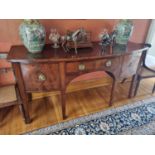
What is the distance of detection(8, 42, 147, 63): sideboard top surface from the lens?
1.30 meters

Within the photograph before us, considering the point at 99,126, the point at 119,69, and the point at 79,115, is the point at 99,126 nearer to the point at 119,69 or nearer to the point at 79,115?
the point at 79,115

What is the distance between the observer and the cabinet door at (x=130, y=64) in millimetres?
1686

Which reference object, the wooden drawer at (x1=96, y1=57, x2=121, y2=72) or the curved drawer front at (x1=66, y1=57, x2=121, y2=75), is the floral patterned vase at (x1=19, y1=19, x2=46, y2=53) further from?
the wooden drawer at (x1=96, y1=57, x2=121, y2=72)

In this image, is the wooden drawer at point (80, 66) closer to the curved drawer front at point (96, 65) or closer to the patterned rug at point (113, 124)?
the curved drawer front at point (96, 65)

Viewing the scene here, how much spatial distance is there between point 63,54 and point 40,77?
0.31 meters

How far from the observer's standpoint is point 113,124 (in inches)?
67.0

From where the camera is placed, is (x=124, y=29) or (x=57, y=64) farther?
(x=124, y=29)

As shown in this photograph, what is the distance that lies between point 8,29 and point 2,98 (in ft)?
2.37

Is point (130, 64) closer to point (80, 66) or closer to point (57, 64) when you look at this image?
point (80, 66)

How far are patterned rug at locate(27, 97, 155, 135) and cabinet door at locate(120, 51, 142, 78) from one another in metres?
0.47

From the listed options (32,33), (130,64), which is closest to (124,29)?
(130,64)

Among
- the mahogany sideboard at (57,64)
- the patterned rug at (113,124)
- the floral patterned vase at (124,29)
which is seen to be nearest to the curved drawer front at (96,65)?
the mahogany sideboard at (57,64)

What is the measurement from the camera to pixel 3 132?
1.54 meters
